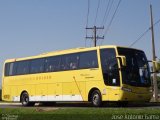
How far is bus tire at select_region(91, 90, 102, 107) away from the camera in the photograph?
24453 mm

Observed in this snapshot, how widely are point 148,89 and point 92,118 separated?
995cm

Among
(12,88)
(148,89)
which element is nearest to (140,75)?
(148,89)

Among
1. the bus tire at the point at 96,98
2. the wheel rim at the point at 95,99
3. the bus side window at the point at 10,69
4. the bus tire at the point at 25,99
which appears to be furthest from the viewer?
the bus side window at the point at 10,69

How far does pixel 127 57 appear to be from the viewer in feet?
80.2

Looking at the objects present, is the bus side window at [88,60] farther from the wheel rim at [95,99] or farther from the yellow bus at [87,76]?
the wheel rim at [95,99]

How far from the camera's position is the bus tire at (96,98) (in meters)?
24.5

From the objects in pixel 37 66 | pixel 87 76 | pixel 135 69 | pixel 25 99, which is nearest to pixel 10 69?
pixel 25 99

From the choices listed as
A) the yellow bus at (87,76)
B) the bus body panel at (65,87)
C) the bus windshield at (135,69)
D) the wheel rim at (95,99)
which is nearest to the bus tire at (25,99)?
the yellow bus at (87,76)

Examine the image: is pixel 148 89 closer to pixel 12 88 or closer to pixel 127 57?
Result: pixel 127 57

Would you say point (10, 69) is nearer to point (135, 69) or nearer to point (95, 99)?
point (95, 99)

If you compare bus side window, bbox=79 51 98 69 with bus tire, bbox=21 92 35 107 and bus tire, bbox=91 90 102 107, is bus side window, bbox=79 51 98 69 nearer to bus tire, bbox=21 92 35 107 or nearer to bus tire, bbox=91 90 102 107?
bus tire, bbox=91 90 102 107

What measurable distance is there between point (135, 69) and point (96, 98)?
2.66 m

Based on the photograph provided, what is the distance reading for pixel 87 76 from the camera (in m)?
25.3

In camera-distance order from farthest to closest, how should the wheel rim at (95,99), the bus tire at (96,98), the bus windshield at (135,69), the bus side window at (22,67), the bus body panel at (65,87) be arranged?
the bus side window at (22,67)
the wheel rim at (95,99)
the bus tire at (96,98)
the bus body panel at (65,87)
the bus windshield at (135,69)
